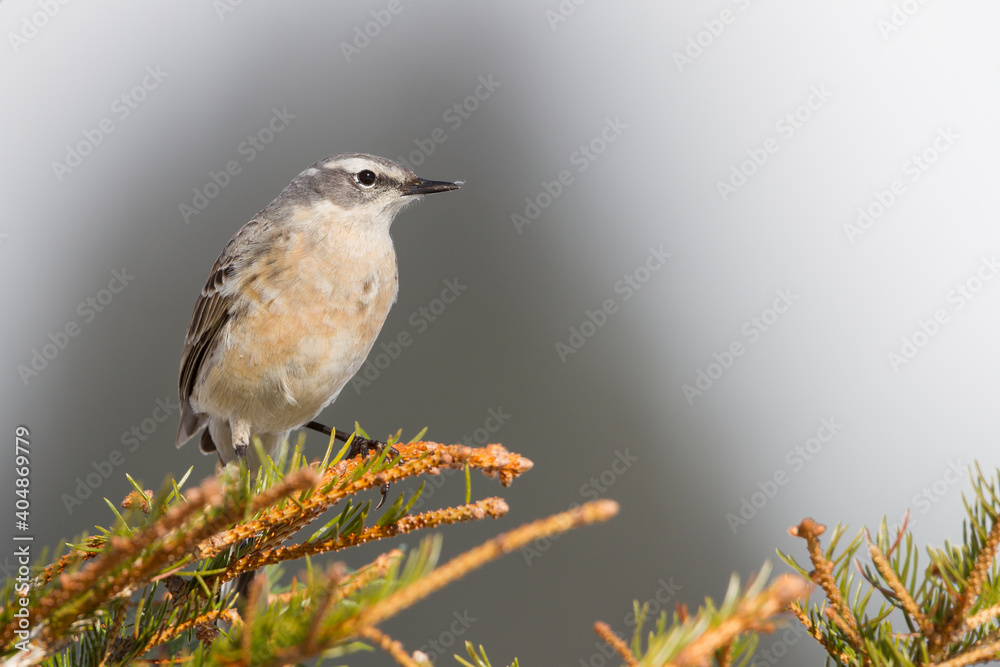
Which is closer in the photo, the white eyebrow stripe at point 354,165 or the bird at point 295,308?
the bird at point 295,308

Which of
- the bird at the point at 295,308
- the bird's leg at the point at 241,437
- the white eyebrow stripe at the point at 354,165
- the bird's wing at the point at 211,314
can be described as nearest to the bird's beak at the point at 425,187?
the bird at the point at 295,308

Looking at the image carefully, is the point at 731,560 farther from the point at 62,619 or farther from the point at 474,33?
the point at 474,33

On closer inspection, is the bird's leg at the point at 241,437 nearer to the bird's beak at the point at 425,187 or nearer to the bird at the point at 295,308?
the bird at the point at 295,308

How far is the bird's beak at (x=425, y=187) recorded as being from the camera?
14.4 ft

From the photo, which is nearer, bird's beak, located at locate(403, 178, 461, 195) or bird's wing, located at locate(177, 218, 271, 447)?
bird's wing, located at locate(177, 218, 271, 447)

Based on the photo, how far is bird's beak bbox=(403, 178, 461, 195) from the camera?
439 centimetres

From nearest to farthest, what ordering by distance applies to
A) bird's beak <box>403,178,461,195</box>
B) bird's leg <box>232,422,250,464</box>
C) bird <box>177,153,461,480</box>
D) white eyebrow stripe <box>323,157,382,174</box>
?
bird <box>177,153,461,480</box>
bird's leg <box>232,422,250,464</box>
bird's beak <box>403,178,461,195</box>
white eyebrow stripe <box>323,157,382,174</box>

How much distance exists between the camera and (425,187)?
4449mm

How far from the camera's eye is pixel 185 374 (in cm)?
452

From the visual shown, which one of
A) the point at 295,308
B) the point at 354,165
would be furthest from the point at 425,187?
the point at 295,308

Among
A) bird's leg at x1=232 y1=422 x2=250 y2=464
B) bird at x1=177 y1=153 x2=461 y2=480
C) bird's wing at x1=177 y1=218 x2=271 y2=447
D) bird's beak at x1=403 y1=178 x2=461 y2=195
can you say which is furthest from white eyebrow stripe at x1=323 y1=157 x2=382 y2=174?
bird's leg at x1=232 y1=422 x2=250 y2=464

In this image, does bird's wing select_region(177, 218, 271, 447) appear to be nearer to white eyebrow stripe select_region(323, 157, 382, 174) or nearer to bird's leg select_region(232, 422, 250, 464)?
bird's leg select_region(232, 422, 250, 464)

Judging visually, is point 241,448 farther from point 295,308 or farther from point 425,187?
point 425,187

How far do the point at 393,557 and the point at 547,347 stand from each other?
347 inches
